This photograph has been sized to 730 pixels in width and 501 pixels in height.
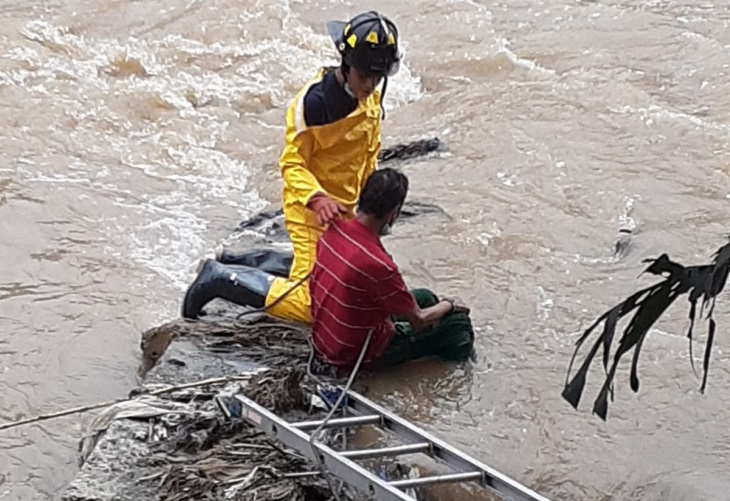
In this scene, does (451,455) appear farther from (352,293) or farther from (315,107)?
(315,107)

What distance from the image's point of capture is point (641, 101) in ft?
25.9

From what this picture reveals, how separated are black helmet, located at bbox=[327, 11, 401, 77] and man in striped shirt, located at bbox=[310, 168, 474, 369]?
43 centimetres

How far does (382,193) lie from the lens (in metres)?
3.92

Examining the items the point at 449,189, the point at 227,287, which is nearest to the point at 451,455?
the point at 227,287

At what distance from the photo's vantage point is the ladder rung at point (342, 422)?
372 cm

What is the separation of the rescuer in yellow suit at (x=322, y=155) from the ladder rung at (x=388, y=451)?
36.5 inches

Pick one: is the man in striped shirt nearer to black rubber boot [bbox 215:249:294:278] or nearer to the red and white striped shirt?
the red and white striped shirt

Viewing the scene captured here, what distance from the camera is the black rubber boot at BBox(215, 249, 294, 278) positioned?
5.01m

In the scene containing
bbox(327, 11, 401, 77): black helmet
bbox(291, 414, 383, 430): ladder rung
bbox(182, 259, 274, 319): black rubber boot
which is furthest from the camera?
bbox(182, 259, 274, 319): black rubber boot

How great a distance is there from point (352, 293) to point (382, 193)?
371 mm

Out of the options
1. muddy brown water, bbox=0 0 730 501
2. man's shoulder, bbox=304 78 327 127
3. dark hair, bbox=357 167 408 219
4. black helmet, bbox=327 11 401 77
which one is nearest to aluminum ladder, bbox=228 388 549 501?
muddy brown water, bbox=0 0 730 501

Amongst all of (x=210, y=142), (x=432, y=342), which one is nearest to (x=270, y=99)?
(x=210, y=142)

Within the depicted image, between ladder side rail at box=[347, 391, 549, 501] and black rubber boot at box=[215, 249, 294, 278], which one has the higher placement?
black rubber boot at box=[215, 249, 294, 278]

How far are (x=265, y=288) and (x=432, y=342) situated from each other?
69 centimetres
